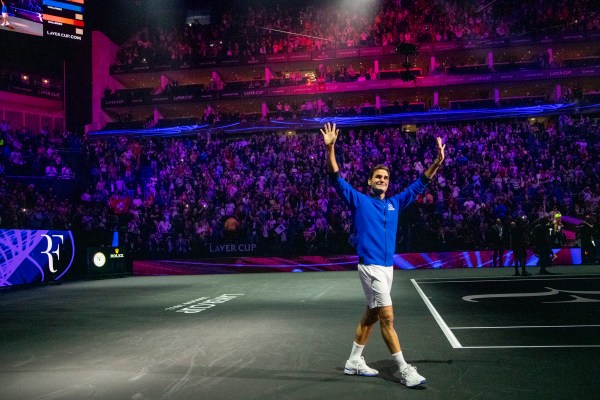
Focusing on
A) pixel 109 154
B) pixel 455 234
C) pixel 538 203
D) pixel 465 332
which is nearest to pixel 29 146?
pixel 109 154

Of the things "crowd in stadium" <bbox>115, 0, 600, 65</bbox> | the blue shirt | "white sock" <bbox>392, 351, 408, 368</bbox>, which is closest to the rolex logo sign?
the blue shirt

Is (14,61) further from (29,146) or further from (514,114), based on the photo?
(514,114)

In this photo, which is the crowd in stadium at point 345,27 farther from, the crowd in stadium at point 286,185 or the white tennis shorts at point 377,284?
the white tennis shorts at point 377,284

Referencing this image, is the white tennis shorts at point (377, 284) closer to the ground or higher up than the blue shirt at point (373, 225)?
closer to the ground

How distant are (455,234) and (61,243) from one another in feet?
50.3

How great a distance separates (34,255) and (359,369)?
52.3 feet

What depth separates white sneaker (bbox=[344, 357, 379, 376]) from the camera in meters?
5.01

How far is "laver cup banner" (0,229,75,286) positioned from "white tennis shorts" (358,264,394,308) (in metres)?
14.9

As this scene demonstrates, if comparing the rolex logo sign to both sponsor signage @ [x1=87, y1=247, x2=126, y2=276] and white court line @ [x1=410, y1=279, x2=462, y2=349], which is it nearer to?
sponsor signage @ [x1=87, y1=247, x2=126, y2=276]

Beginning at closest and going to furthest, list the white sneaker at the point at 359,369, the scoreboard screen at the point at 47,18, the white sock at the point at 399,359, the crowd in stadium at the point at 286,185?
the white sock at the point at 399,359
the white sneaker at the point at 359,369
the crowd in stadium at the point at 286,185
the scoreboard screen at the point at 47,18

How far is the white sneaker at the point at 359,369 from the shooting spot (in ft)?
16.4

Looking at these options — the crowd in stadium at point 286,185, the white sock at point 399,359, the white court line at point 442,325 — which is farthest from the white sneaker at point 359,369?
the crowd in stadium at point 286,185

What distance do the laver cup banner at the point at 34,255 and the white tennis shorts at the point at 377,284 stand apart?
14.9 m

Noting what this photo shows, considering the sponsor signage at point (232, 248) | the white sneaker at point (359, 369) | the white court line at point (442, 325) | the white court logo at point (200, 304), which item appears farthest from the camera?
the sponsor signage at point (232, 248)
